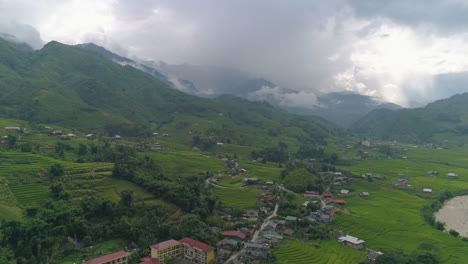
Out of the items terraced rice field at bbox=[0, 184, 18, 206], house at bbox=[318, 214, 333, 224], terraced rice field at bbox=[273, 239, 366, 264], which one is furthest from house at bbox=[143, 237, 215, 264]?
house at bbox=[318, 214, 333, 224]

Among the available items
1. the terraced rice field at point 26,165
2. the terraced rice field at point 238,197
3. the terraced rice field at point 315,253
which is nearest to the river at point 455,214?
the terraced rice field at point 315,253

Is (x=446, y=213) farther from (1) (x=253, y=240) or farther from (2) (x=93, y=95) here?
(2) (x=93, y=95)

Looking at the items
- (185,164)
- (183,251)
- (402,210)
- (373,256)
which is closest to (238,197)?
(185,164)

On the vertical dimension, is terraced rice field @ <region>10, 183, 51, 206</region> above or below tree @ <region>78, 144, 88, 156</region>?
below

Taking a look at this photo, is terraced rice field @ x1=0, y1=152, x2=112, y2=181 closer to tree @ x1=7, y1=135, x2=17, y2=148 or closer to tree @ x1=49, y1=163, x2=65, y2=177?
tree @ x1=49, y1=163, x2=65, y2=177

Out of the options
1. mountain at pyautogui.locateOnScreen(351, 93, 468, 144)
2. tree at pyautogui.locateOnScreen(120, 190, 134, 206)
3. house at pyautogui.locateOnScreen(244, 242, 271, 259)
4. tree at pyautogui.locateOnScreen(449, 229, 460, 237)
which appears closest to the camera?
house at pyautogui.locateOnScreen(244, 242, 271, 259)

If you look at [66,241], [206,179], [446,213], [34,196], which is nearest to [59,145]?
[34,196]

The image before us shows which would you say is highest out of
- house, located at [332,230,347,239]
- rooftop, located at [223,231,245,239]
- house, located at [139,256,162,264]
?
house, located at [332,230,347,239]

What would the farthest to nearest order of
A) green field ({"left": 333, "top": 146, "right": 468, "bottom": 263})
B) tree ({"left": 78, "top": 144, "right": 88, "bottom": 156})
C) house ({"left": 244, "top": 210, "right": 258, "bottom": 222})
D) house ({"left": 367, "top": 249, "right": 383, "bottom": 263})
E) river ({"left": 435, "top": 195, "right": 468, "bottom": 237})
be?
tree ({"left": 78, "top": 144, "right": 88, "bottom": 156})
river ({"left": 435, "top": 195, "right": 468, "bottom": 237})
house ({"left": 244, "top": 210, "right": 258, "bottom": 222})
green field ({"left": 333, "top": 146, "right": 468, "bottom": 263})
house ({"left": 367, "top": 249, "right": 383, "bottom": 263})
